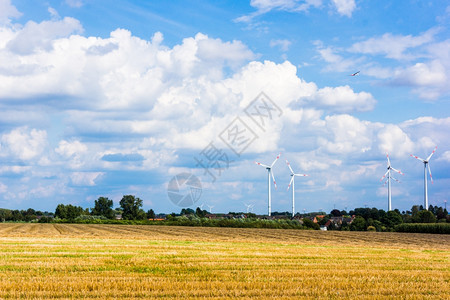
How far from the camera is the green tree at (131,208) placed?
147 meters

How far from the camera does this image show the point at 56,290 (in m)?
14.7

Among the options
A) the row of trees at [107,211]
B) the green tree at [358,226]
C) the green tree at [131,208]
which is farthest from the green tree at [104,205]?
the green tree at [358,226]

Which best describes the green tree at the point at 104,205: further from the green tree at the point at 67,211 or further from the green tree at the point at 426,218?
the green tree at the point at 426,218

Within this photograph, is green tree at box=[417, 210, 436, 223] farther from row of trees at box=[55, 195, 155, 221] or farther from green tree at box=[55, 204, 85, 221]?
green tree at box=[55, 204, 85, 221]

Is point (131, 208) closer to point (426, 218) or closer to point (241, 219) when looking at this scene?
point (241, 219)

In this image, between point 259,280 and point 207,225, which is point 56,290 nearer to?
point 259,280

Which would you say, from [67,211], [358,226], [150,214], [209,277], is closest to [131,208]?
[150,214]

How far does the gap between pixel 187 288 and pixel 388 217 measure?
382ft

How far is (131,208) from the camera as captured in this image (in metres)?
148

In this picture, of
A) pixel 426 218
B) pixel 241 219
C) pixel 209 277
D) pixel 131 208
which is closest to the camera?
pixel 209 277

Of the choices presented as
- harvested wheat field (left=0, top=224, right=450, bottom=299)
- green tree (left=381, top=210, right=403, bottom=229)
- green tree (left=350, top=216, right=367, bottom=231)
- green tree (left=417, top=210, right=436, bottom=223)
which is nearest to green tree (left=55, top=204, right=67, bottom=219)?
green tree (left=350, top=216, right=367, bottom=231)

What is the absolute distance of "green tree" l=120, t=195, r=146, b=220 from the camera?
14712 cm

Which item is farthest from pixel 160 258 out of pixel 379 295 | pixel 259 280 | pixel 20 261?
pixel 379 295

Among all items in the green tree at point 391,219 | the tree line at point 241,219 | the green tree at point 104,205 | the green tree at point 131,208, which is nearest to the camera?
the tree line at point 241,219
